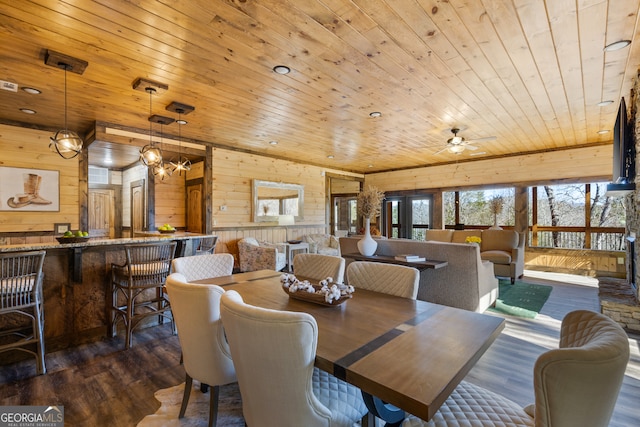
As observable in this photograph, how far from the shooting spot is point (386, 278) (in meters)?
2.12

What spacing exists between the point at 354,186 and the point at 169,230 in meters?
7.59

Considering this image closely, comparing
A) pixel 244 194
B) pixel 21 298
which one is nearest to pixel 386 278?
pixel 21 298

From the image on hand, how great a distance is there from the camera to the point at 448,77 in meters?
3.12

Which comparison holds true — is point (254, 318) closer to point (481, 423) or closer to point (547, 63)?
point (481, 423)

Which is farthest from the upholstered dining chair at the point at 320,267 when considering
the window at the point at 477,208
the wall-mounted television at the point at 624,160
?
the window at the point at 477,208

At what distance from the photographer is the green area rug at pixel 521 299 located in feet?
13.2

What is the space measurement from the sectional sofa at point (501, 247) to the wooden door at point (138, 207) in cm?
622

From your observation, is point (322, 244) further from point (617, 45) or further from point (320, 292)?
point (617, 45)

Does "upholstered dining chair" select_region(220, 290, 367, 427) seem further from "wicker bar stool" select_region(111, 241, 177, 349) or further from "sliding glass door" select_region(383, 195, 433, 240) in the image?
"sliding glass door" select_region(383, 195, 433, 240)

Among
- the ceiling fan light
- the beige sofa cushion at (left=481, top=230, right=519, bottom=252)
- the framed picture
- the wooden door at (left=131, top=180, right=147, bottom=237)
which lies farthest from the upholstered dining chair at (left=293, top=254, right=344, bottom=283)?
the wooden door at (left=131, top=180, right=147, bottom=237)

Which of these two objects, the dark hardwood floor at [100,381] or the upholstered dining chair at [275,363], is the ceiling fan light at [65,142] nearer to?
the dark hardwood floor at [100,381]

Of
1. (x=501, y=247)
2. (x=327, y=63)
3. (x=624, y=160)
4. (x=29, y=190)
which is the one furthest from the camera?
(x=501, y=247)

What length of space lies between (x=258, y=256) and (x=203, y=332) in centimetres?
417

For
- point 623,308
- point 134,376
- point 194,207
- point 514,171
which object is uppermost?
point 514,171
